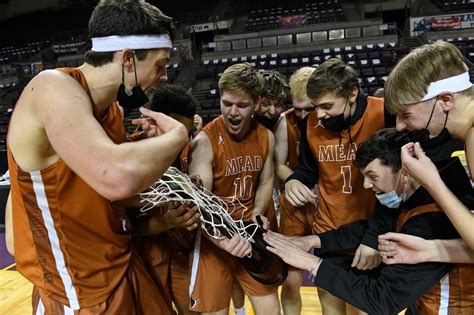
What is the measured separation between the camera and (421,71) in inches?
65.8

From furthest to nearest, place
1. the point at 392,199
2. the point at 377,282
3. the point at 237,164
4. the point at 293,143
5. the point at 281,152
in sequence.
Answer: the point at 293,143
the point at 281,152
the point at 237,164
the point at 392,199
the point at 377,282

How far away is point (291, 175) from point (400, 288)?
3.74 ft

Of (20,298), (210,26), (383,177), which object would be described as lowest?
(20,298)

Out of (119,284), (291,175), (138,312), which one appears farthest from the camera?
(291,175)

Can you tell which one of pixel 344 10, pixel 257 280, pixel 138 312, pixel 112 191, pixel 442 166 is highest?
pixel 344 10

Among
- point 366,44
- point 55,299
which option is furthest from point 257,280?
point 366,44

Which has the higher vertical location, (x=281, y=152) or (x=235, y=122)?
(x=235, y=122)

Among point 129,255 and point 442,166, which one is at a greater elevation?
point 442,166

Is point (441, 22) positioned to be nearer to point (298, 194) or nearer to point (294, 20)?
point (294, 20)

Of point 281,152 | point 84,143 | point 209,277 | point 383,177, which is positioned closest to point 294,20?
point 281,152

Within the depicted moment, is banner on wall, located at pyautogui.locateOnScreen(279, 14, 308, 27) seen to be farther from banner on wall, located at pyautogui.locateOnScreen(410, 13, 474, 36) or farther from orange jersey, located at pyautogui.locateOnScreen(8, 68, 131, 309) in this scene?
orange jersey, located at pyautogui.locateOnScreen(8, 68, 131, 309)

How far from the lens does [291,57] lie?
14.1m

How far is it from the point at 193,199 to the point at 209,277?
0.73 meters

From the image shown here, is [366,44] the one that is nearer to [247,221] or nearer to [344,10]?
[344,10]
